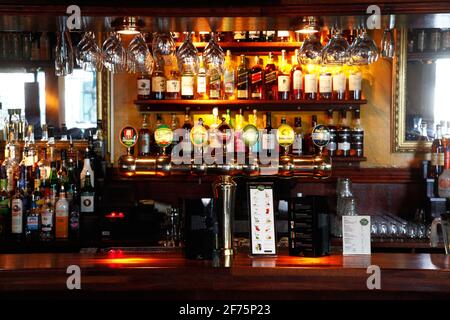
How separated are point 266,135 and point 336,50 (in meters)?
1.95

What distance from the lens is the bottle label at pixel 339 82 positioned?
5.00 m

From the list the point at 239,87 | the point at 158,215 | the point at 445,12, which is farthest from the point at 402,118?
the point at 445,12

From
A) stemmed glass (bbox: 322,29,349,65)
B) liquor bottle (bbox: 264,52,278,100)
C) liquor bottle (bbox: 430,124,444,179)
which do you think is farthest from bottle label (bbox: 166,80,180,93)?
stemmed glass (bbox: 322,29,349,65)

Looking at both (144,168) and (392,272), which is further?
(144,168)

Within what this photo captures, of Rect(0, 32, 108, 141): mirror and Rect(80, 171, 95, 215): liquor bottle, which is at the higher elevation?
Rect(0, 32, 108, 141): mirror

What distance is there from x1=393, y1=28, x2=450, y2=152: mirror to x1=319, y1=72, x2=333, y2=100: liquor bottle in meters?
0.55

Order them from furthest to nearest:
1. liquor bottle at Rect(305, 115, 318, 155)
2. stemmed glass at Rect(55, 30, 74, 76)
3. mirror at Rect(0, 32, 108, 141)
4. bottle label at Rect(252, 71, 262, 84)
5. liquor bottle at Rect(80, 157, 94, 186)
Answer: mirror at Rect(0, 32, 108, 141), liquor bottle at Rect(305, 115, 318, 155), bottle label at Rect(252, 71, 262, 84), liquor bottle at Rect(80, 157, 94, 186), stemmed glass at Rect(55, 30, 74, 76)

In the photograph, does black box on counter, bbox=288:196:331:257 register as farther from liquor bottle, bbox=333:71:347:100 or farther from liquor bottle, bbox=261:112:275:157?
liquor bottle, bbox=333:71:347:100

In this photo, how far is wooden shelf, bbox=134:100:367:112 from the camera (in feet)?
16.4

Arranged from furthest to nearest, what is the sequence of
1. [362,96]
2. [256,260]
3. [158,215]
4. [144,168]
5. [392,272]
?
[362,96] → [158,215] → [144,168] → [256,260] → [392,272]

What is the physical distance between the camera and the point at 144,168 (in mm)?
3023
